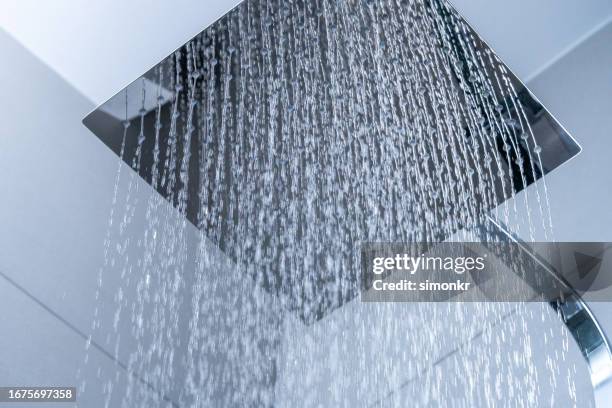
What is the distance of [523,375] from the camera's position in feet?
7.63

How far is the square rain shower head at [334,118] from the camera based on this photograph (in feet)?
6.33

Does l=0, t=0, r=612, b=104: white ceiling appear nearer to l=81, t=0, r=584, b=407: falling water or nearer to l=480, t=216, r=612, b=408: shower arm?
l=81, t=0, r=584, b=407: falling water

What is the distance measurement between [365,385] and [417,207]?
810 millimetres

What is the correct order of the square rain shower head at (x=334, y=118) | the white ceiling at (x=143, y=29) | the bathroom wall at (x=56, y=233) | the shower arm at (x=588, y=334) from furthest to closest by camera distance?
the bathroom wall at (x=56, y=233), the white ceiling at (x=143, y=29), the square rain shower head at (x=334, y=118), the shower arm at (x=588, y=334)

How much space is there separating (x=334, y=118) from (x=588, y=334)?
2.91ft

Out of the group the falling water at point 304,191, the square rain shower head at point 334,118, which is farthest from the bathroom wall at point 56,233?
the square rain shower head at point 334,118

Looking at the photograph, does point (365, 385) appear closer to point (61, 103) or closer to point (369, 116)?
point (369, 116)

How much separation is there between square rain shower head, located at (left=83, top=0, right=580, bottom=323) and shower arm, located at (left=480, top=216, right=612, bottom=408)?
0.41m

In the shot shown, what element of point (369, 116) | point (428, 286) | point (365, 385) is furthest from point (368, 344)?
point (369, 116)

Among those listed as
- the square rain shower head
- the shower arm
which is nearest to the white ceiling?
the square rain shower head

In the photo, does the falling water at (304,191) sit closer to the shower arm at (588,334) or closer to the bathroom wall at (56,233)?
the bathroom wall at (56,233)

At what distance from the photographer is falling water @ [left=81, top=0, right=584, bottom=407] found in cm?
198

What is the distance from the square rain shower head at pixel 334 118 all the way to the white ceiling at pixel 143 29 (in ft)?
0.74

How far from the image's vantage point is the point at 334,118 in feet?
7.03
